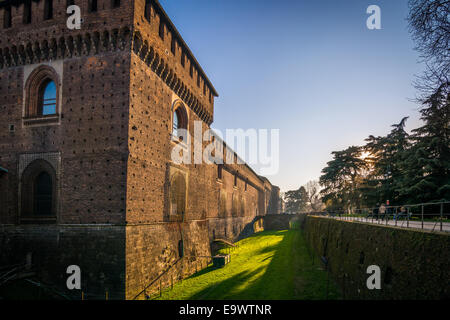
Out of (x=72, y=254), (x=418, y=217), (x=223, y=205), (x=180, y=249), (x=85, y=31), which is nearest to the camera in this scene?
(x=72, y=254)

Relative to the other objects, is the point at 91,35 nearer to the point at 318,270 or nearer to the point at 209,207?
the point at 209,207

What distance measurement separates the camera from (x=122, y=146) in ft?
37.2

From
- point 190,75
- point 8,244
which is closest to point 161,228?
point 8,244

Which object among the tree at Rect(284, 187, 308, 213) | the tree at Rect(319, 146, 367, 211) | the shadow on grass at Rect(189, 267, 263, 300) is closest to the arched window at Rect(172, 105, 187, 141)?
the shadow on grass at Rect(189, 267, 263, 300)

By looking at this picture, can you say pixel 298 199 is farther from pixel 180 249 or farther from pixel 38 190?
pixel 38 190

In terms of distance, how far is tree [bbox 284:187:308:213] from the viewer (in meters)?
101

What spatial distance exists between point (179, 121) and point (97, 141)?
683cm

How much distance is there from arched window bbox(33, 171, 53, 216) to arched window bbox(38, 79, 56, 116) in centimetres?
296

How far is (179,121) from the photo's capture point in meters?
17.7

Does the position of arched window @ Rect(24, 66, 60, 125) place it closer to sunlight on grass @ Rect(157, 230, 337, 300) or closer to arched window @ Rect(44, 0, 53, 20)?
arched window @ Rect(44, 0, 53, 20)

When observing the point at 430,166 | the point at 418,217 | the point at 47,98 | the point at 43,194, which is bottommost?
the point at 418,217

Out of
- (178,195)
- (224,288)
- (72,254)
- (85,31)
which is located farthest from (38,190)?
(224,288)

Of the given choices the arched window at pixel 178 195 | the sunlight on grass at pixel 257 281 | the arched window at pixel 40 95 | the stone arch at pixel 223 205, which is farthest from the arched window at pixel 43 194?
the stone arch at pixel 223 205

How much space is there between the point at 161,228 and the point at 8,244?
663 centimetres
